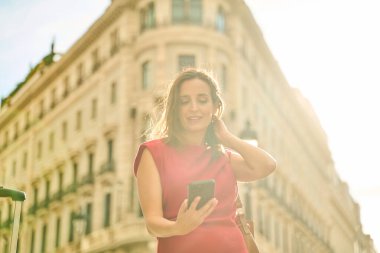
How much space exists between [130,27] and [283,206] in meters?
14.4

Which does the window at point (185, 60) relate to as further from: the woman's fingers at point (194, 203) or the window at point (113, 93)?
the woman's fingers at point (194, 203)

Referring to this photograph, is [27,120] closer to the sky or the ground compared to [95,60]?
closer to the ground

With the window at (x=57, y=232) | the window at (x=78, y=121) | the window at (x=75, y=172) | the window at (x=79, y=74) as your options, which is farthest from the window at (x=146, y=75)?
the window at (x=57, y=232)

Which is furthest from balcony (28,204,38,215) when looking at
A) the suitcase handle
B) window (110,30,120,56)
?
the suitcase handle

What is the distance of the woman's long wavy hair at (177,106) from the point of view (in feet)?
9.09

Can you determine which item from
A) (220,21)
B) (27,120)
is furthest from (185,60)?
(27,120)

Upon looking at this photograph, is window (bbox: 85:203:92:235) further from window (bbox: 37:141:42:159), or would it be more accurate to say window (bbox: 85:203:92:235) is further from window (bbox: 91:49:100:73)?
window (bbox: 37:141:42:159)

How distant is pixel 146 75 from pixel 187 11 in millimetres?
3326

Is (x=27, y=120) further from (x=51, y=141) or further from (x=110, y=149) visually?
(x=110, y=149)

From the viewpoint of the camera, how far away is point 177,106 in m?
2.79

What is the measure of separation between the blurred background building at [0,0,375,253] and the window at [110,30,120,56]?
60mm

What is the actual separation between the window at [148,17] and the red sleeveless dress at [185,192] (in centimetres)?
2710

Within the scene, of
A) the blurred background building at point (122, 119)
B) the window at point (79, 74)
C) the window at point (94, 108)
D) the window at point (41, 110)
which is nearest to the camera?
the blurred background building at point (122, 119)

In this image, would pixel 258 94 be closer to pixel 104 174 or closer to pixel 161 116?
pixel 104 174
